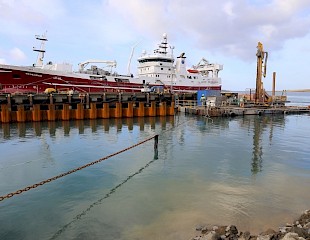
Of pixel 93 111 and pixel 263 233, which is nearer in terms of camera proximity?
pixel 263 233

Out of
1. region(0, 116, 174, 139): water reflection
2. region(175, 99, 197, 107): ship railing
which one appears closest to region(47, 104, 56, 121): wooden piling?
region(0, 116, 174, 139): water reflection

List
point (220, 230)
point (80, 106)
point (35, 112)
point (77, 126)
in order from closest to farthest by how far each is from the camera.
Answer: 1. point (220, 230)
2. point (77, 126)
3. point (35, 112)
4. point (80, 106)

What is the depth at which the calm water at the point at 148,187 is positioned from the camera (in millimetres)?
7613

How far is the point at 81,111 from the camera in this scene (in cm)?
2853

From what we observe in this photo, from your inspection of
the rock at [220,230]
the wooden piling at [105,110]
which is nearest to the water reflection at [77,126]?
the wooden piling at [105,110]

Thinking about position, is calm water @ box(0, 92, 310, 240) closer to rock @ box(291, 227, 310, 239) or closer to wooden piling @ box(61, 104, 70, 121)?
rock @ box(291, 227, 310, 239)

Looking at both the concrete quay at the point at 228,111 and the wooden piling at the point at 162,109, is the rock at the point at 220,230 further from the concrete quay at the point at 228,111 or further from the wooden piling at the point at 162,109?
the concrete quay at the point at 228,111

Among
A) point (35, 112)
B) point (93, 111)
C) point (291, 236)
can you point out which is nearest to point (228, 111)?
point (93, 111)

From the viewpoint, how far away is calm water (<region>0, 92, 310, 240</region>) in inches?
300

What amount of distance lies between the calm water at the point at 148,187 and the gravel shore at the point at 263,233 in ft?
2.04

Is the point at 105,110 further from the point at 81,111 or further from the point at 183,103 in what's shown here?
the point at 183,103

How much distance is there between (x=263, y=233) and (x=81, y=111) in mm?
24813

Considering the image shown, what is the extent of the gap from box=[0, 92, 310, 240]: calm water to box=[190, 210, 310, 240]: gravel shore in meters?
0.62

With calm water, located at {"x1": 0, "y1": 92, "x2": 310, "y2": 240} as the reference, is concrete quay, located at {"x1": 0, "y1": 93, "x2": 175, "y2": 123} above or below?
above
